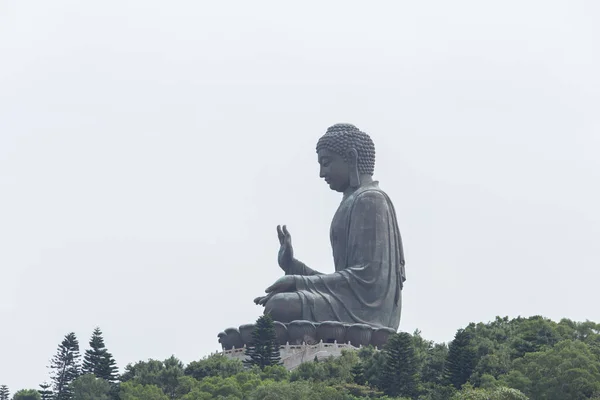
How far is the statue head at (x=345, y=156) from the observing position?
64250 mm

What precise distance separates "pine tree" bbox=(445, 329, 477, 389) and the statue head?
1318cm

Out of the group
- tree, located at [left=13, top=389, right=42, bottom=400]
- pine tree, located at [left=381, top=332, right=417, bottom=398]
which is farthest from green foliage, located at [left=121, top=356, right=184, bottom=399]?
pine tree, located at [left=381, top=332, right=417, bottom=398]

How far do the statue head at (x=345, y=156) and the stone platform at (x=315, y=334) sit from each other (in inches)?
193

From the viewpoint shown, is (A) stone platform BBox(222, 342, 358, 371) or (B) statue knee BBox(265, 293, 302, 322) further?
(B) statue knee BBox(265, 293, 302, 322)

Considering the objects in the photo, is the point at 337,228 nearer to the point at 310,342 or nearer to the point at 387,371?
the point at 310,342

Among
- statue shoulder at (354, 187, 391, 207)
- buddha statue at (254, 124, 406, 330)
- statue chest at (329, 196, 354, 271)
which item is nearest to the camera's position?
buddha statue at (254, 124, 406, 330)

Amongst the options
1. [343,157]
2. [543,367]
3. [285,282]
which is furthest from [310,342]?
[543,367]

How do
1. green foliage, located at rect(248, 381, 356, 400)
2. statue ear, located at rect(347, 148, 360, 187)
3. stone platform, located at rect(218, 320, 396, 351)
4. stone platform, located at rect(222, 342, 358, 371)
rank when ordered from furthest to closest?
statue ear, located at rect(347, 148, 360, 187) → stone platform, located at rect(218, 320, 396, 351) → stone platform, located at rect(222, 342, 358, 371) → green foliage, located at rect(248, 381, 356, 400)

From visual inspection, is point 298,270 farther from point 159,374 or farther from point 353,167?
point 159,374

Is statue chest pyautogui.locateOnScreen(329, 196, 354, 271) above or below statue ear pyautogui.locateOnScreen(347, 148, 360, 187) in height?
below

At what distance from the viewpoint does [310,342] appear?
60.6m

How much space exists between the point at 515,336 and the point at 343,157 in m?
11.3

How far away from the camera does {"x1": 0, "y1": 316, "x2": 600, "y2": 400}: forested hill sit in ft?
161

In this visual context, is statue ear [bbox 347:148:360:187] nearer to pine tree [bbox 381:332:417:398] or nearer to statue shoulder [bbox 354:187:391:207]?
statue shoulder [bbox 354:187:391:207]
